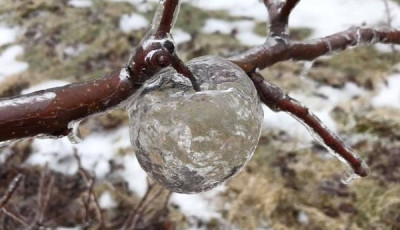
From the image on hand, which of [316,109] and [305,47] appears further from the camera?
[316,109]

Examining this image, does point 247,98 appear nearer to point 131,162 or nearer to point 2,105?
point 2,105

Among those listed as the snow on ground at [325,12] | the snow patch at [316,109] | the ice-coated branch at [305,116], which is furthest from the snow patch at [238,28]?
the ice-coated branch at [305,116]

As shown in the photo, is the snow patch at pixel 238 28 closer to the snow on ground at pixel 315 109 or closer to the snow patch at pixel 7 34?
the snow on ground at pixel 315 109

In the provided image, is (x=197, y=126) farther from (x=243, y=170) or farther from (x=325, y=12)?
(x=325, y=12)

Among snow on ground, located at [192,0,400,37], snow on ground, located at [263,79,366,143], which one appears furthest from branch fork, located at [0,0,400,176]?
snow on ground, located at [192,0,400,37]

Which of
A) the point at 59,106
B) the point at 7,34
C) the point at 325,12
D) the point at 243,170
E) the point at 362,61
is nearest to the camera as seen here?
the point at 59,106

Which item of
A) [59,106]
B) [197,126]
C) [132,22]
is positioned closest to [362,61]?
[132,22]

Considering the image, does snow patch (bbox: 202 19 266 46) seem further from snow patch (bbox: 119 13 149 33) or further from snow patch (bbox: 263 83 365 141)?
snow patch (bbox: 263 83 365 141)
